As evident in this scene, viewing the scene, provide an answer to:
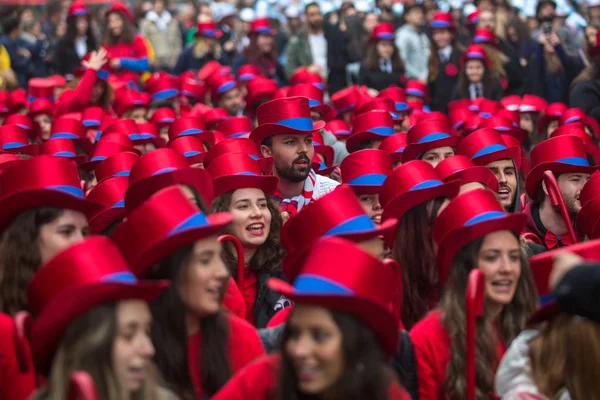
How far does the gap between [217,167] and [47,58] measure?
41.1 ft

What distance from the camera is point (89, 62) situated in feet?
44.6

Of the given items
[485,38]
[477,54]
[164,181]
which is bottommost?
[164,181]

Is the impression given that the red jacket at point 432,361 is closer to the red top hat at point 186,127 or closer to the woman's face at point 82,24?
the red top hat at point 186,127

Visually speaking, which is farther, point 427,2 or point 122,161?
point 427,2

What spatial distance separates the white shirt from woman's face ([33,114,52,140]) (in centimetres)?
628

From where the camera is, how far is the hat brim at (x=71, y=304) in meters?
4.30

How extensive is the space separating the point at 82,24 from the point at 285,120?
8.29m

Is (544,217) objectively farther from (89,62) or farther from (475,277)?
(89,62)

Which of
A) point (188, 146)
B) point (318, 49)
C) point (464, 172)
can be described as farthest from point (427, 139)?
point (318, 49)

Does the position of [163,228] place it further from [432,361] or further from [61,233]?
[432,361]

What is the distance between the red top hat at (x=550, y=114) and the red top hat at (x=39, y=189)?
793 centimetres

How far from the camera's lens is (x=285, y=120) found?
30.3ft

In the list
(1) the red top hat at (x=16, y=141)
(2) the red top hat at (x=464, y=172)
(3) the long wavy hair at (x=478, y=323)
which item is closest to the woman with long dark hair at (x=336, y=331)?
(3) the long wavy hair at (x=478, y=323)

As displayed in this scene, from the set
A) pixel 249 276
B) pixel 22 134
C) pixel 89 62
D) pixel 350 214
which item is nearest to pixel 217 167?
pixel 249 276
